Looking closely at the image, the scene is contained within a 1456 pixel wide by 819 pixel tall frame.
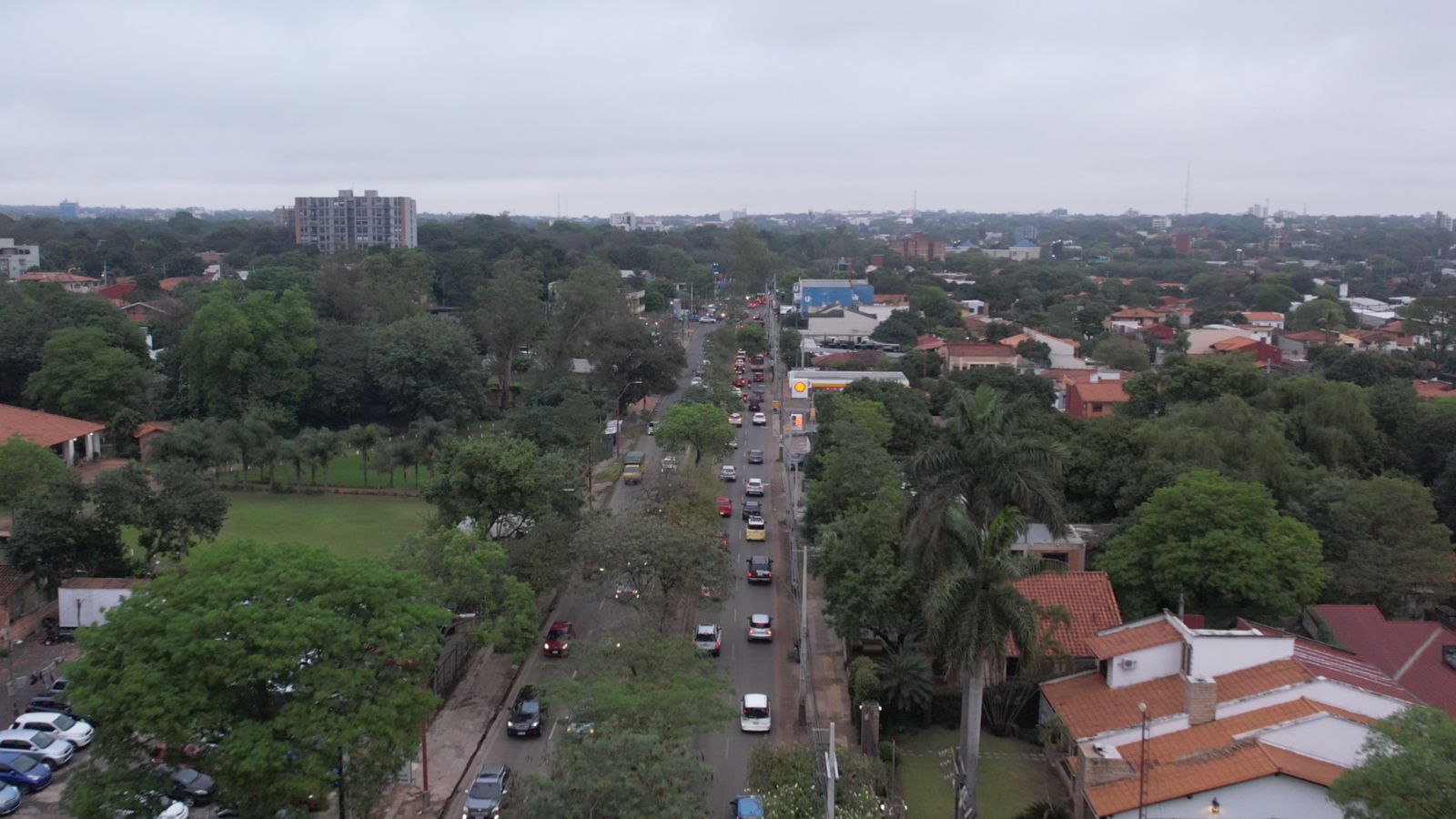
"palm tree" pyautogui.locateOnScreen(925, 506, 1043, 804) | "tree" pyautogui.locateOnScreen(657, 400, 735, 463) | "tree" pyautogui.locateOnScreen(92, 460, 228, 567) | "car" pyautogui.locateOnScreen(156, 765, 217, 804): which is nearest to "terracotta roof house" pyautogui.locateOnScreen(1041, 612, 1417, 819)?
"palm tree" pyautogui.locateOnScreen(925, 506, 1043, 804)

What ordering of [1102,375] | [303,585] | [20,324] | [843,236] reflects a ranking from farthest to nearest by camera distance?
[843,236]
[1102,375]
[20,324]
[303,585]

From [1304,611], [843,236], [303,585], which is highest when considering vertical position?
[843,236]

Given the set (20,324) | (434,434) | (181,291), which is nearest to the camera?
(434,434)

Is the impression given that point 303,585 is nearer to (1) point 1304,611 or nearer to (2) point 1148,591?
(2) point 1148,591

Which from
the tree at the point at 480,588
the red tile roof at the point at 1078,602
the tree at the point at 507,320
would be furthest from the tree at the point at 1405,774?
the tree at the point at 507,320

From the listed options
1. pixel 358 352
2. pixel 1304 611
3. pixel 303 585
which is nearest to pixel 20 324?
pixel 358 352

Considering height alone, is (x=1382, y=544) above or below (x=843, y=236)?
below

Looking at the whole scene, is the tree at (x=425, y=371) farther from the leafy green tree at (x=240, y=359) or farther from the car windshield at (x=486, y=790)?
the car windshield at (x=486, y=790)
